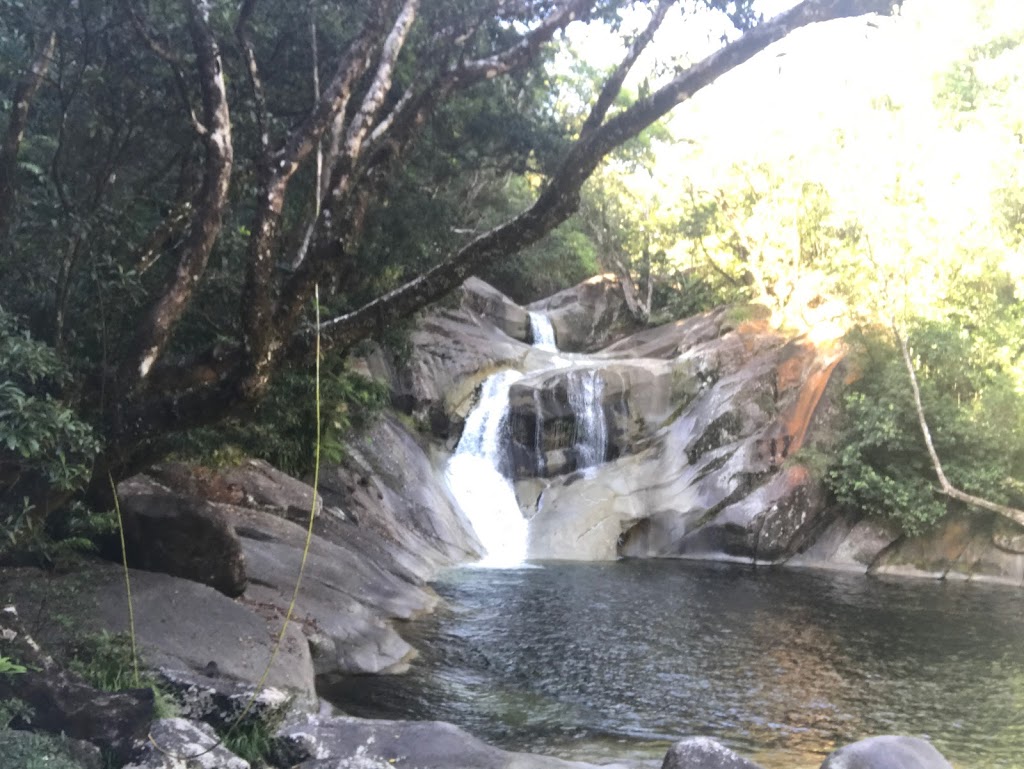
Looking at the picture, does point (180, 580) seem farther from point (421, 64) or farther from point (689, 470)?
point (689, 470)

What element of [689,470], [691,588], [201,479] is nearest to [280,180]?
[201,479]

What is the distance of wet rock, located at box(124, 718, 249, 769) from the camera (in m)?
5.12

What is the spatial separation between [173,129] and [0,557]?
553cm

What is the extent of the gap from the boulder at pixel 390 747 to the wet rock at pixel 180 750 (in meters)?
0.85

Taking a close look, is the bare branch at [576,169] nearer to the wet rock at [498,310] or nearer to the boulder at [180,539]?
the boulder at [180,539]

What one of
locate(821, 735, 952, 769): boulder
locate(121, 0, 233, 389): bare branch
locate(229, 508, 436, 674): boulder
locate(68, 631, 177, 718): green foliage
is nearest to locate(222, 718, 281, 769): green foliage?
locate(68, 631, 177, 718): green foliage

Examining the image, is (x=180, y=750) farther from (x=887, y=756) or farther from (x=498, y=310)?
(x=498, y=310)

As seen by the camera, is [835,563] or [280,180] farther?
[835,563]

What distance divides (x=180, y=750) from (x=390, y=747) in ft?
6.59

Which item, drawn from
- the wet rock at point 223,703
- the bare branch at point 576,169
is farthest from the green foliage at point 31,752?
the bare branch at point 576,169

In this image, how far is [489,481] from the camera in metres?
25.9

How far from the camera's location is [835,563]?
2247 centimetres

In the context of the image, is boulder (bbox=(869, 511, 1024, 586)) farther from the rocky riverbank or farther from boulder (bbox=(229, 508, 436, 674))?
boulder (bbox=(229, 508, 436, 674))

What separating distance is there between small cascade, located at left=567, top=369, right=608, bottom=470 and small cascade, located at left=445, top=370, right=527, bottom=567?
221 cm
